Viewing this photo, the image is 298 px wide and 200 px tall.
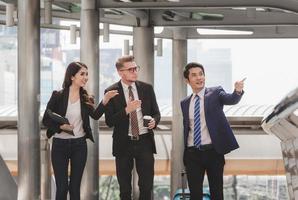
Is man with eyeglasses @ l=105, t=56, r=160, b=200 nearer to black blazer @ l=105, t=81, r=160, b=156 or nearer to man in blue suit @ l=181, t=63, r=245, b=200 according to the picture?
black blazer @ l=105, t=81, r=160, b=156

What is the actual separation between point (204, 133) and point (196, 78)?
20.3 inches

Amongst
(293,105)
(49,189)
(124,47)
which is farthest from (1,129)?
(293,105)

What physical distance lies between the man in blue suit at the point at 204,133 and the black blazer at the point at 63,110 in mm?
876

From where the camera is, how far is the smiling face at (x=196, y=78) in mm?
6402

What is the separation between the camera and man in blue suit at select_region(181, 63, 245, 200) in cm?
636

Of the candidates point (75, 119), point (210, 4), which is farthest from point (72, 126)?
point (210, 4)

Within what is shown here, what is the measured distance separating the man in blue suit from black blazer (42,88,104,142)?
34.5 inches

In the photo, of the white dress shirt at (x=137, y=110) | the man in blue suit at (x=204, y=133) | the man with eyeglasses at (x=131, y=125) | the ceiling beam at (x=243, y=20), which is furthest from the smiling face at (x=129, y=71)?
the ceiling beam at (x=243, y=20)

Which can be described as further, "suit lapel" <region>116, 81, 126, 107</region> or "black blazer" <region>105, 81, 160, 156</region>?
→ "suit lapel" <region>116, 81, 126, 107</region>

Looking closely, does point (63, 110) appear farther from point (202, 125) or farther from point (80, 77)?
point (202, 125)

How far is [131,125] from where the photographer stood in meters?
6.61

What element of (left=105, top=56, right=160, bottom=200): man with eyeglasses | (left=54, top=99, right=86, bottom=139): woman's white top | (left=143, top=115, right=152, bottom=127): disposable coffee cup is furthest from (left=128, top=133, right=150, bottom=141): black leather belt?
(left=54, top=99, right=86, bottom=139): woman's white top

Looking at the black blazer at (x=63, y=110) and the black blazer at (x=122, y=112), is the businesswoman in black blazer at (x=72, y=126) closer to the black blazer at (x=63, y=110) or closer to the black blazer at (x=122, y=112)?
the black blazer at (x=63, y=110)

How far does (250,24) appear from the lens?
43.4 feet
